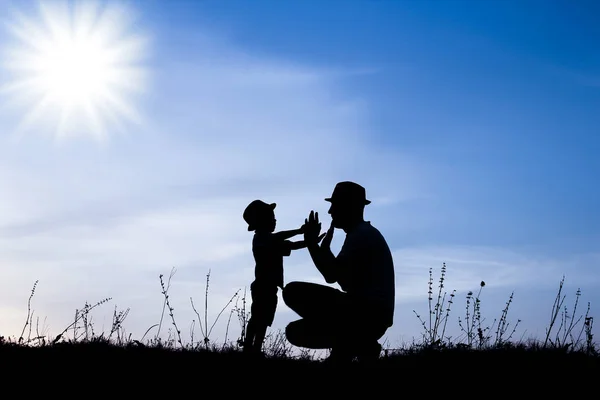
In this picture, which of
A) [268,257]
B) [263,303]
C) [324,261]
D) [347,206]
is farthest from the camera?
[268,257]

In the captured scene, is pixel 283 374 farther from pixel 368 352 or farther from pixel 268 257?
pixel 268 257

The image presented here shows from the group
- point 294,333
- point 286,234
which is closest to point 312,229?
point 294,333

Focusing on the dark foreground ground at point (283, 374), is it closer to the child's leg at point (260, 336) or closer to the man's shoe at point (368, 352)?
the man's shoe at point (368, 352)

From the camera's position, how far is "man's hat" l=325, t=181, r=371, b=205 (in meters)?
7.33

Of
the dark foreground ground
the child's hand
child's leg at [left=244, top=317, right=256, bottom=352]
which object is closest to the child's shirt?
child's leg at [left=244, top=317, right=256, bottom=352]

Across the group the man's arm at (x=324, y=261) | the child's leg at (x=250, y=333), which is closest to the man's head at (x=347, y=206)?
the man's arm at (x=324, y=261)

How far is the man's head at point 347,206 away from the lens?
732cm

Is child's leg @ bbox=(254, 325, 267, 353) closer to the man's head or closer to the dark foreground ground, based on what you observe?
the dark foreground ground

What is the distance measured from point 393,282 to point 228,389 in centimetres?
200

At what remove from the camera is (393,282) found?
7117 millimetres

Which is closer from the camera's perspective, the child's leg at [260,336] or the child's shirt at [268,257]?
the child's leg at [260,336]

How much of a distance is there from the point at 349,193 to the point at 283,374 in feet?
6.85

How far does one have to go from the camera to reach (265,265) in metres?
10.1

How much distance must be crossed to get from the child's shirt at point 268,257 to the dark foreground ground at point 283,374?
173 cm
